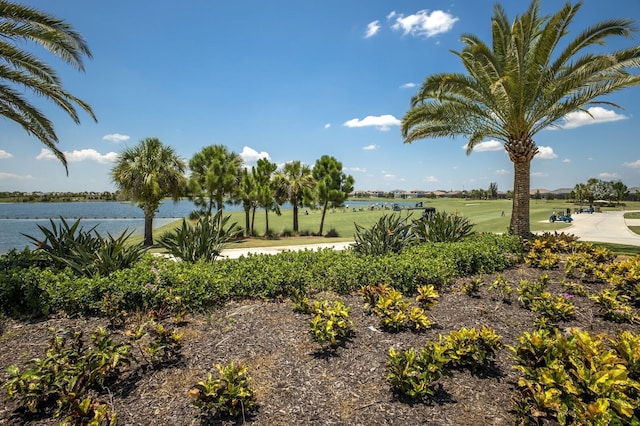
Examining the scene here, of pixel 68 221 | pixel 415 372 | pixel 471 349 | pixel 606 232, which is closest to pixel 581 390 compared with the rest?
pixel 471 349

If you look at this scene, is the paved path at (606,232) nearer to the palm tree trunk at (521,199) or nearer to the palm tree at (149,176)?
the palm tree trunk at (521,199)

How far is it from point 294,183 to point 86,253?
62.4ft

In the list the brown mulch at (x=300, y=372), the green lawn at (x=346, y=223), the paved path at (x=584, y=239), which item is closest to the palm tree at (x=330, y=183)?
the green lawn at (x=346, y=223)

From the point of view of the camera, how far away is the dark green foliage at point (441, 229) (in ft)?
27.9

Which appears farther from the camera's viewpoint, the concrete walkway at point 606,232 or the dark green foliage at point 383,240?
the concrete walkway at point 606,232

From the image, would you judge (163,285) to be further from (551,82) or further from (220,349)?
(551,82)

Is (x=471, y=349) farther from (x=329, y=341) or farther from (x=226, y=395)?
(x=226, y=395)

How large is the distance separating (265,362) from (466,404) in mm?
1867

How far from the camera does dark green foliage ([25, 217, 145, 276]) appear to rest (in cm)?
531

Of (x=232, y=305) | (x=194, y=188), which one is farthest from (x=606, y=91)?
(x=194, y=188)

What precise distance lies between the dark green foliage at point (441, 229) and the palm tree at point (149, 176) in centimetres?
1334

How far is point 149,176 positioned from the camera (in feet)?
53.8

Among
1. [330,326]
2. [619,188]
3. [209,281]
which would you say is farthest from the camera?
[619,188]

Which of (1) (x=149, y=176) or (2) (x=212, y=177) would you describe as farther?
(2) (x=212, y=177)
